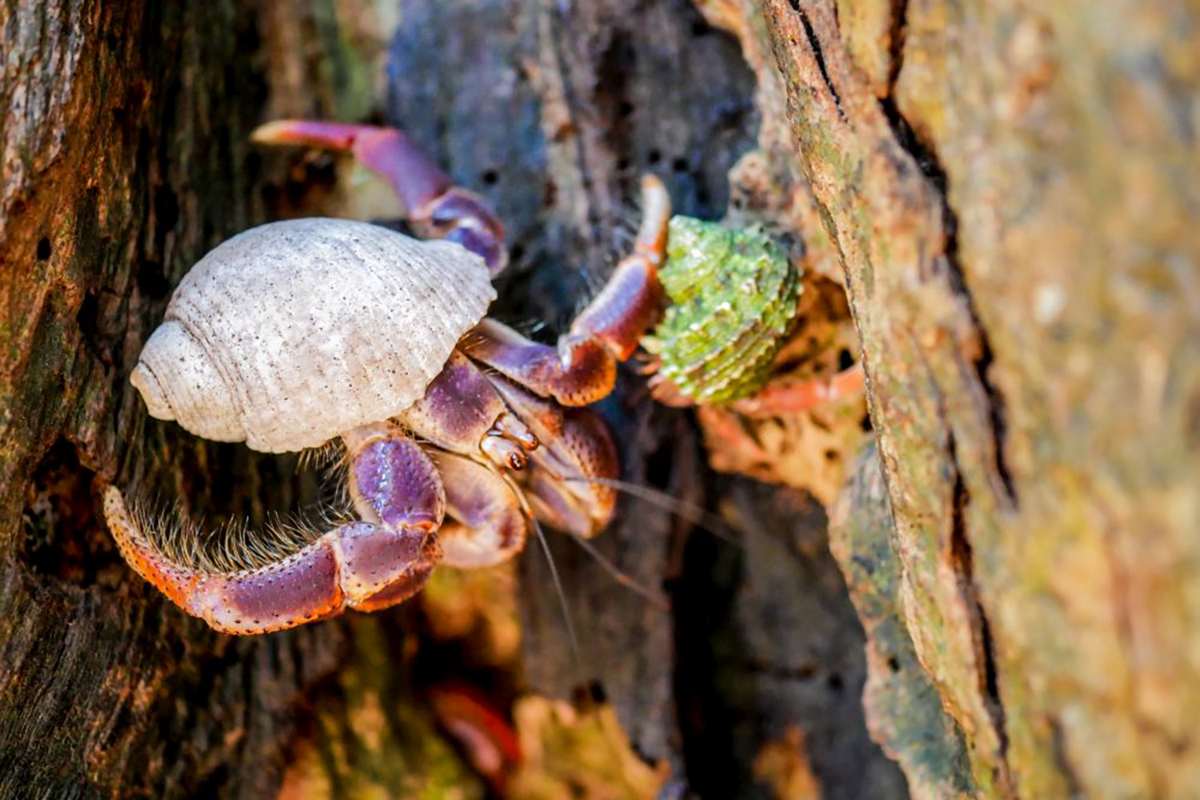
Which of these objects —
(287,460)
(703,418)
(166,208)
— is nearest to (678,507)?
(703,418)

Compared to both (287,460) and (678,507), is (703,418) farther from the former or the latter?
(287,460)

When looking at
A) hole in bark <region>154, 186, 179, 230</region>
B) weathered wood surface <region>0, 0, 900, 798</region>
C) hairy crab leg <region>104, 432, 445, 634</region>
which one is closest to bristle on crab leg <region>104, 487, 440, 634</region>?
hairy crab leg <region>104, 432, 445, 634</region>

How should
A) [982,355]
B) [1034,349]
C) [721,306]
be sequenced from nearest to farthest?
[1034,349] → [982,355] → [721,306]

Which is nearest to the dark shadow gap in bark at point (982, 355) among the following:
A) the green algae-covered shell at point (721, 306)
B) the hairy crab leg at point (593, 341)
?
the green algae-covered shell at point (721, 306)

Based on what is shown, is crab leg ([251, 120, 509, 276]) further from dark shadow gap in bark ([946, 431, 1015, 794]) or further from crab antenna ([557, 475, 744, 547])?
dark shadow gap in bark ([946, 431, 1015, 794])

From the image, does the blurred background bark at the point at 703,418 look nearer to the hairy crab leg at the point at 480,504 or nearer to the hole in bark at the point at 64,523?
the hole in bark at the point at 64,523

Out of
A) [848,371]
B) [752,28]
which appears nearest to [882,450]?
[848,371]
